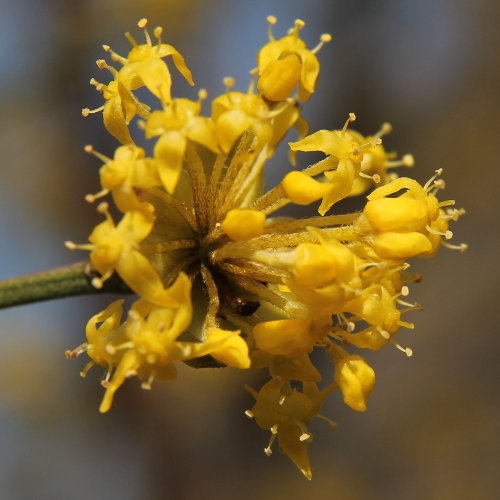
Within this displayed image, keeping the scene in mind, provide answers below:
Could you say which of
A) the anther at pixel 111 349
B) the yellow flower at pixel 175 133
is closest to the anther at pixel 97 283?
the anther at pixel 111 349

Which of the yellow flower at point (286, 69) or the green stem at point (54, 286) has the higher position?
the yellow flower at point (286, 69)

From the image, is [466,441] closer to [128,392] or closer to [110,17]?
[128,392]

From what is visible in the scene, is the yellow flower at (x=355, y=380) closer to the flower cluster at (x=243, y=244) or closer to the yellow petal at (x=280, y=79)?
the flower cluster at (x=243, y=244)

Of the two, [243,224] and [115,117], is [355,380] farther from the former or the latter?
[115,117]

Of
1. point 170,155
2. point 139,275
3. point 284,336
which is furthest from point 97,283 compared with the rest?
point 284,336

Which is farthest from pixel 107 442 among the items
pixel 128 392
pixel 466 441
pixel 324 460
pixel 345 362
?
pixel 345 362

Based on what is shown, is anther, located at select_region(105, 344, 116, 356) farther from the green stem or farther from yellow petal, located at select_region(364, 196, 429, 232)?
yellow petal, located at select_region(364, 196, 429, 232)
